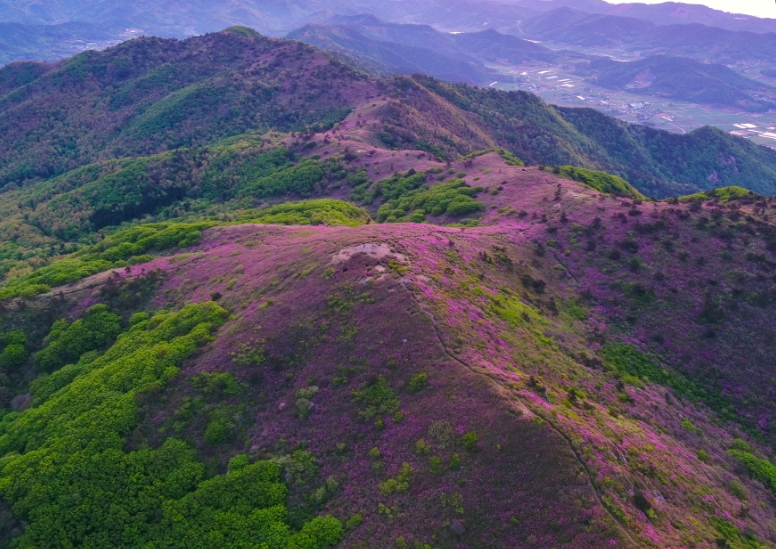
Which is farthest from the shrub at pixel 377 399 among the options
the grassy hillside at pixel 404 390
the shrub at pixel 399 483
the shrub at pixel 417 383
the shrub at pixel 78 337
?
the shrub at pixel 78 337

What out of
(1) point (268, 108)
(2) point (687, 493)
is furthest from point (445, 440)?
(1) point (268, 108)

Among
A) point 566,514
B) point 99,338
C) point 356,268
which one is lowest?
point 99,338

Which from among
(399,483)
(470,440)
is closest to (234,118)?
(399,483)

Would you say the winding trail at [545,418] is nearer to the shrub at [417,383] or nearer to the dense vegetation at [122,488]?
the shrub at [417,383]

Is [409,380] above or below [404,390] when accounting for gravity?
above

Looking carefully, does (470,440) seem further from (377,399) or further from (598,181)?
(598,181)

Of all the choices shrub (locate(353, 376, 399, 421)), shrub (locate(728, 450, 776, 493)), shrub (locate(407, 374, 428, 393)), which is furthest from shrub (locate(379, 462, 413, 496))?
shrub (locate(728, 450, 776, 493))

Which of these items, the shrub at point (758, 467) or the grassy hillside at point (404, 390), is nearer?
the grassy hillside at point (404, 390)

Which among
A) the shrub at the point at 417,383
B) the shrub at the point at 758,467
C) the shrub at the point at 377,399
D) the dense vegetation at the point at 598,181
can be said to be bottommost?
the shrub at the point at 758,467

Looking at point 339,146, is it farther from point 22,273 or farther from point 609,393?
point 609,393
